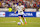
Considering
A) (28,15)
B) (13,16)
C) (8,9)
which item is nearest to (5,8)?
(8,9)

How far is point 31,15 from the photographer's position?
19219 millimetres

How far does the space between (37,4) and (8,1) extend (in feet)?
19.2

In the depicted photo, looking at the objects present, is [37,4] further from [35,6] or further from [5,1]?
[5,1]

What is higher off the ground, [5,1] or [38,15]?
[5,1]

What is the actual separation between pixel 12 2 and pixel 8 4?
94cm

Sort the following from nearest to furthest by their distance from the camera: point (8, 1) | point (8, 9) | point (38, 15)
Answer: point (38, 15) < point (8, 9) < point (8, 1)

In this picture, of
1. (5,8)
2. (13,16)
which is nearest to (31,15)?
(13,16)

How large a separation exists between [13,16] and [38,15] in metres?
4.05

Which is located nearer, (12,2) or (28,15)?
(28,15)

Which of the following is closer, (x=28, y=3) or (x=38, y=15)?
(x=38, y=15)

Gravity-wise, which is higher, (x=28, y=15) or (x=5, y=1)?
(x=5, y=1)

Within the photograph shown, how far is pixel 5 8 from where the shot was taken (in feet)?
74.3

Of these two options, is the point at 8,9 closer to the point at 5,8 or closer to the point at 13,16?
the point at 5,8

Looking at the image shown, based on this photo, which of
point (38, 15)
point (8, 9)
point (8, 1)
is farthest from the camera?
point (8, 1)
